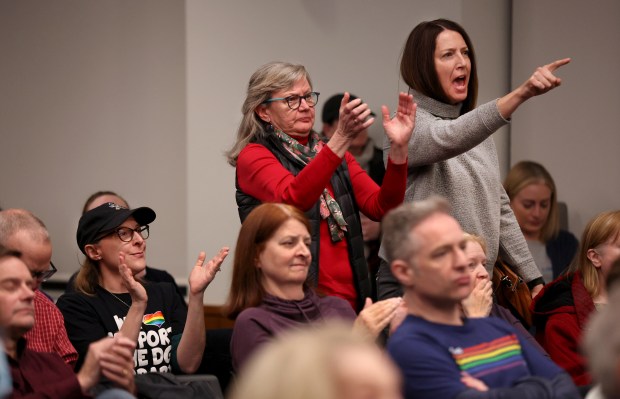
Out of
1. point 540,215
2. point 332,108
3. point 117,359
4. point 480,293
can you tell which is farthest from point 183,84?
point 117,359

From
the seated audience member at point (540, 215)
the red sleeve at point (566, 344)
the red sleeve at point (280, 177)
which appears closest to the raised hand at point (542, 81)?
the red sleeve at point (280, 177)

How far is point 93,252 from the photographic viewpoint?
3701 mm

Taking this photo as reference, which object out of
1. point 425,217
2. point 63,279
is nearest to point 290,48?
point 63,279

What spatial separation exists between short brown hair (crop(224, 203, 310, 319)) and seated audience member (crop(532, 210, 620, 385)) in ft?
3.26

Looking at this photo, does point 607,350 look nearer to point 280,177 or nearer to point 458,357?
point 458,357

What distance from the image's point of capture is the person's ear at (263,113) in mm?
3588

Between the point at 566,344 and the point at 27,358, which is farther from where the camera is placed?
the point at 566,344

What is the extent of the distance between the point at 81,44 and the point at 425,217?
13.9 feet

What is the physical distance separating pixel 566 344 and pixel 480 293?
571mm

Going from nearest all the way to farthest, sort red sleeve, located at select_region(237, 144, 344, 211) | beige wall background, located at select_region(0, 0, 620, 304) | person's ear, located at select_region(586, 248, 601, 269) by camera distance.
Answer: red sleeve, located at select_region(237, 144, 344, 211) → person's ear, located at select_region(586, 248, 601, 269) → beige wall background, located at select_region(0, 0, 620, 304)

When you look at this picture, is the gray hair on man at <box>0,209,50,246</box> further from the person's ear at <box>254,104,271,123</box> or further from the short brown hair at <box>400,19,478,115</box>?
the short brown hair at <box>400,19,478,115</box>

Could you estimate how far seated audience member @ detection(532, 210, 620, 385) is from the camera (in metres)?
3.51

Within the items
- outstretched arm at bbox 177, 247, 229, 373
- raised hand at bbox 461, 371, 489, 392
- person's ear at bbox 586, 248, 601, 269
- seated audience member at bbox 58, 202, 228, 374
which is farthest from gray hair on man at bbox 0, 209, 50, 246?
person's ear at bbox 586, 248, 601, 269

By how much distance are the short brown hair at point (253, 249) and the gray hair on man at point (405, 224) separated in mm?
449
